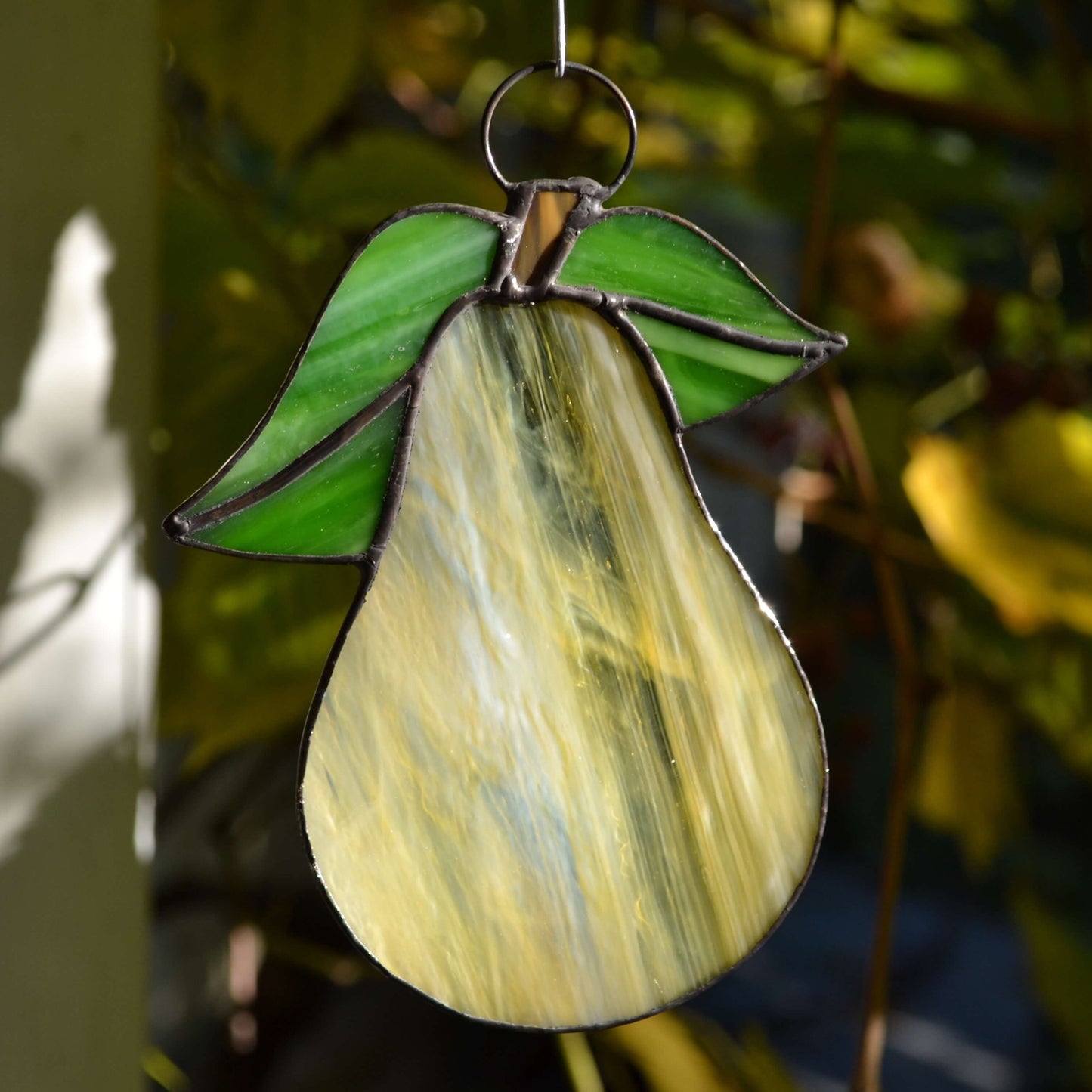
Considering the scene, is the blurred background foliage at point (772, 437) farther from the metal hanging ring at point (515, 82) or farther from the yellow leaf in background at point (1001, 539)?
the metal hanging ring at point (515, 82)

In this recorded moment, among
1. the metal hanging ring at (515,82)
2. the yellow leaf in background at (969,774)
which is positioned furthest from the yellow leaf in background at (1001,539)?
the metal hanging ring at (515,82)

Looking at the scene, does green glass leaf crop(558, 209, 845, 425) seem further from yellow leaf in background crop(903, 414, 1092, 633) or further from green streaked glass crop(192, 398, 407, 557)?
yellow leaf in background crop(903, 414, 1092, 633)

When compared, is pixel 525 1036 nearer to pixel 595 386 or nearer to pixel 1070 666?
pixel 1070 666

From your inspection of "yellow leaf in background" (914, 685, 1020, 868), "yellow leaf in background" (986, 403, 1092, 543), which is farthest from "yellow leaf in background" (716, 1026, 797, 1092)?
"yellow leaf in background" (986, 403, 1092, 543)

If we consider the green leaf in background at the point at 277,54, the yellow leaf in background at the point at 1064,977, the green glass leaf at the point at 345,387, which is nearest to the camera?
the green glass leaf at the point at 345,387

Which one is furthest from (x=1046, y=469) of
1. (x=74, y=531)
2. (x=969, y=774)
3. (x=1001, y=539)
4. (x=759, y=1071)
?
(x=74, y=531)

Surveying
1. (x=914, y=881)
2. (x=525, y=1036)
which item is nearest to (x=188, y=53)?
(x=525, y=1036)

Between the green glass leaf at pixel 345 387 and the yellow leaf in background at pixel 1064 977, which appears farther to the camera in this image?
the yellow leaf in background at pixel 1064 977
